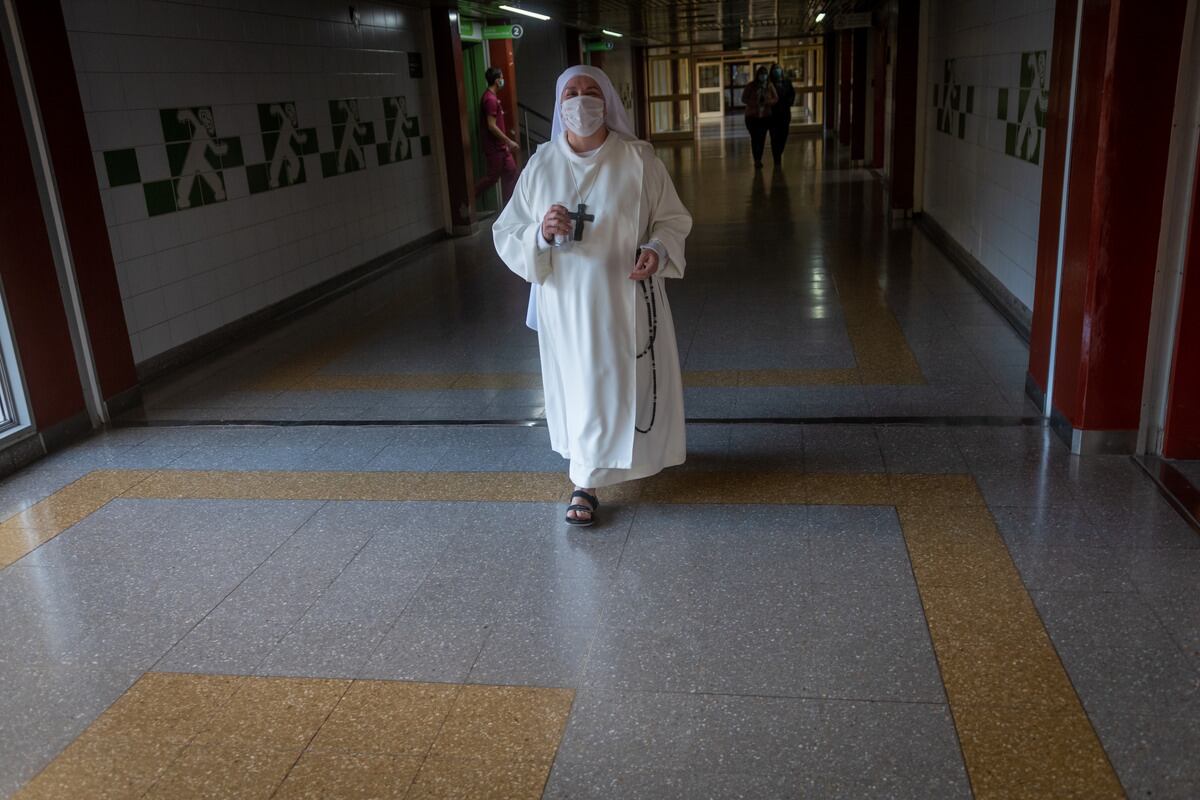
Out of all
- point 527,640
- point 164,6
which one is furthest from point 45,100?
point 527,640

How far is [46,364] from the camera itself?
453cm

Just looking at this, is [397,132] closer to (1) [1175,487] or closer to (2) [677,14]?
(2) [677,14]

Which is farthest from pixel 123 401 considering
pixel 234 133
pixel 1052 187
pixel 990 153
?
pixel 990 153

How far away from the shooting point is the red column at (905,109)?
982 cm

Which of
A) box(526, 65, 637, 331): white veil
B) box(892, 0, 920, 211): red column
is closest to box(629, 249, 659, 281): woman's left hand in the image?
box(526, 65, 637, 331): white veil

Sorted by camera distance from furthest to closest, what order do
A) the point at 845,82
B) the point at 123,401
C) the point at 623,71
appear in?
the point at 623,71 → the point at 845,82 → the point at 123,401

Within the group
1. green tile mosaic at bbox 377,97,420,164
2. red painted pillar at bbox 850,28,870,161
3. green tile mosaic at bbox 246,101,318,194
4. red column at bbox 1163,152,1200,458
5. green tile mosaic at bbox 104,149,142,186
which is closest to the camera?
red column at bbox 1163,152,1200,458

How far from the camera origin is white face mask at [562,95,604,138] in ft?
10.7

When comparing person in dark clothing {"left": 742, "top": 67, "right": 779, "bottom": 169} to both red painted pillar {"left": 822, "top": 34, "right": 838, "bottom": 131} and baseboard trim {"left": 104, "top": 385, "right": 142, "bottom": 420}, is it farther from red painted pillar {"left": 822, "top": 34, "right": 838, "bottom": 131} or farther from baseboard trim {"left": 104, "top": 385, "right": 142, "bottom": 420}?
baseboard trim {"left": 104, "top": 385, "right": 142, "bottom": 420}

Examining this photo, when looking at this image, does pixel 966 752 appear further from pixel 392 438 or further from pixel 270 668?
pixel 392 438

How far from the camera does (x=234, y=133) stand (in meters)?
6.70

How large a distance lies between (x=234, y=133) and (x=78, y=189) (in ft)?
7.00

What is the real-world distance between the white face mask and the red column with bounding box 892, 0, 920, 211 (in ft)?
24.6

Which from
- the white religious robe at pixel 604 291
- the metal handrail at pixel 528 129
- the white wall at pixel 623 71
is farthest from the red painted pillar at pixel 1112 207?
the white wall at pixel 623 71
